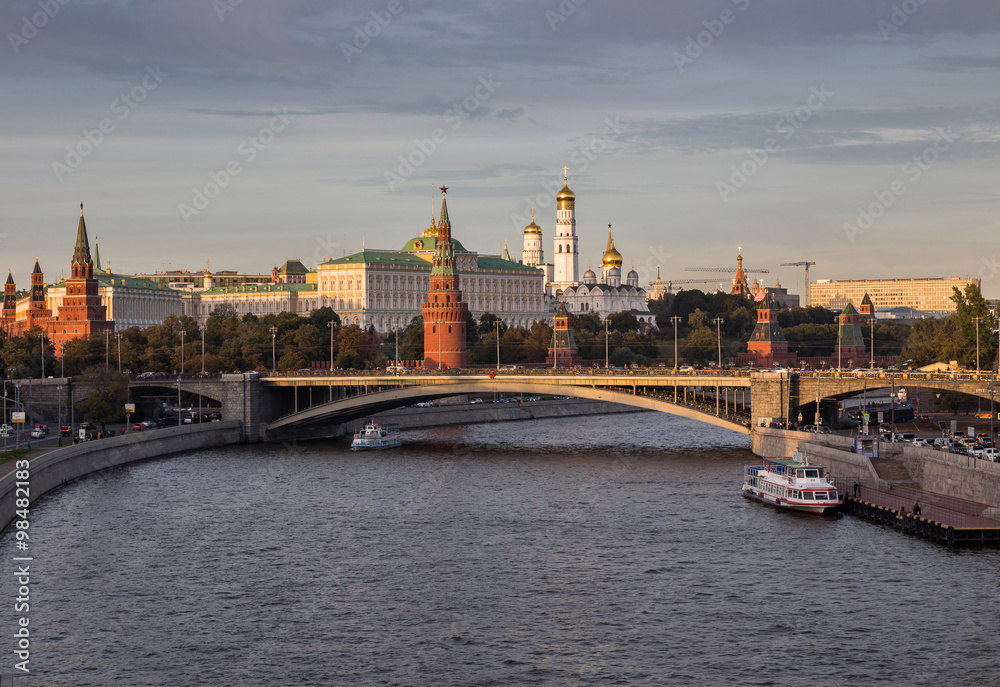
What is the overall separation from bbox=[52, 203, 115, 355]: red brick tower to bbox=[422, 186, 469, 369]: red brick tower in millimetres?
44726

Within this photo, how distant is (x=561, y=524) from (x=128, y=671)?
925 inches

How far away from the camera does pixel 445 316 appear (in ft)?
420

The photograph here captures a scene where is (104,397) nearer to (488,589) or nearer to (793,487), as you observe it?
(793,487)

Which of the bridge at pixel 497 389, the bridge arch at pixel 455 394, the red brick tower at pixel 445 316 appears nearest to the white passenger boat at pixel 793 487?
the bridge at pixel 497 389

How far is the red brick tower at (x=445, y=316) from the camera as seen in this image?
127 metres

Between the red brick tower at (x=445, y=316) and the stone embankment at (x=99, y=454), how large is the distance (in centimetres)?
3584

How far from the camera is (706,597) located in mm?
41500

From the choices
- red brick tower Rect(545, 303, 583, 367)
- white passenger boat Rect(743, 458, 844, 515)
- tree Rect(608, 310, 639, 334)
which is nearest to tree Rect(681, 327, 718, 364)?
red brick tower Rect(545, 303, 583, 367)

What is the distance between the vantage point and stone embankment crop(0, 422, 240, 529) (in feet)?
180

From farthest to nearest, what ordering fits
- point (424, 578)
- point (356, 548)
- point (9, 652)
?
point (356, 548)
point (424, 578)
point (9, 652)

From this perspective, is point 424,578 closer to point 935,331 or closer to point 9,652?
point 9,652

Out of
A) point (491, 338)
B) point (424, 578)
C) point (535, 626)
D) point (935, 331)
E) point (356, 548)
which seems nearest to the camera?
point (535, 626)

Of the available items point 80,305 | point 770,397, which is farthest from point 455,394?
point 80,305

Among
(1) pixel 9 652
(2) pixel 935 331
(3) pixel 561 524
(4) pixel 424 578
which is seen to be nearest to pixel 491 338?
(2) pixel 935 331
